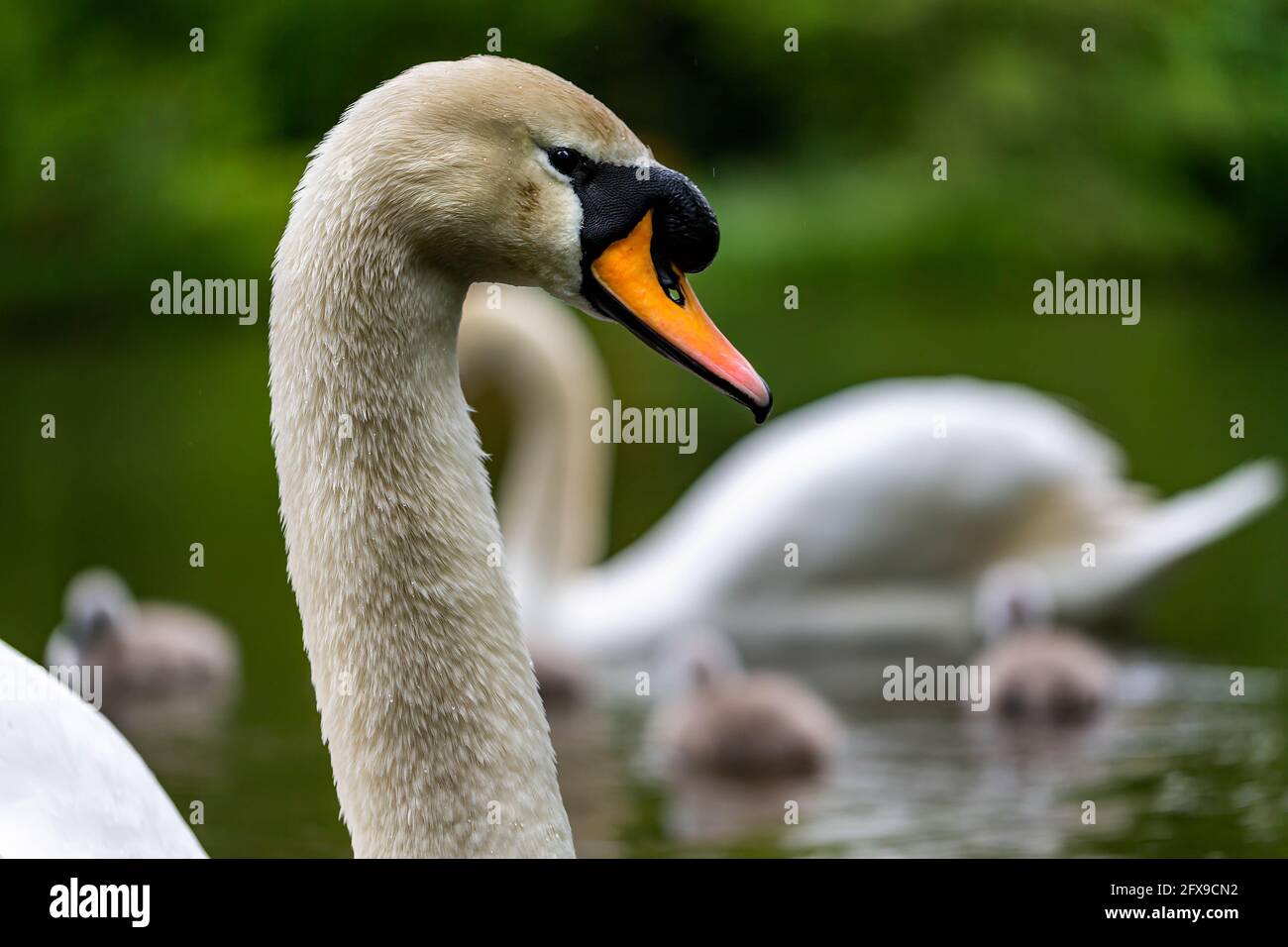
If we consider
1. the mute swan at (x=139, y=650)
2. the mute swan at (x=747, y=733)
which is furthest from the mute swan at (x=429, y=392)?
the mute swan at (x=139, y=650)

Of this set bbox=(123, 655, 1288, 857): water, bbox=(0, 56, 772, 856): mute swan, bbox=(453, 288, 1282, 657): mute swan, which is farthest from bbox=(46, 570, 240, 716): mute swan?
bbox=(0, 56, 772, 856): mute swan

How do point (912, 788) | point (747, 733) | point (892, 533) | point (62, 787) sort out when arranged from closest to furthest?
point (62, 787) < point (912, 788) < point (747, 733) < point (892, 533)

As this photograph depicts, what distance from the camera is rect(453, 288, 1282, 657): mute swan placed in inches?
283

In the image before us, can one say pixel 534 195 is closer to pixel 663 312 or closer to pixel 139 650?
pixel 663 312

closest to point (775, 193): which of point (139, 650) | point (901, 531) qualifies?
point (901, 531)

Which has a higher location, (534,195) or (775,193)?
(775,193)

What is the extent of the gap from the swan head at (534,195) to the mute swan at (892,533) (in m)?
Answer: 4.30

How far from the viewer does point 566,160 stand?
2.73m

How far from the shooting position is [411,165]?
8.72 feet

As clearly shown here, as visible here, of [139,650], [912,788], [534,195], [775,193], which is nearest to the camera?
[534,195]

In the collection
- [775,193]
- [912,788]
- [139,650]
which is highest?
[775,193]

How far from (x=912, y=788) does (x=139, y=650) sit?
2345mm

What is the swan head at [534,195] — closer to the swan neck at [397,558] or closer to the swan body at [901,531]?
the swan neck at [397,558]

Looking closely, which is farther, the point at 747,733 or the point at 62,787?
the point at 747,733
